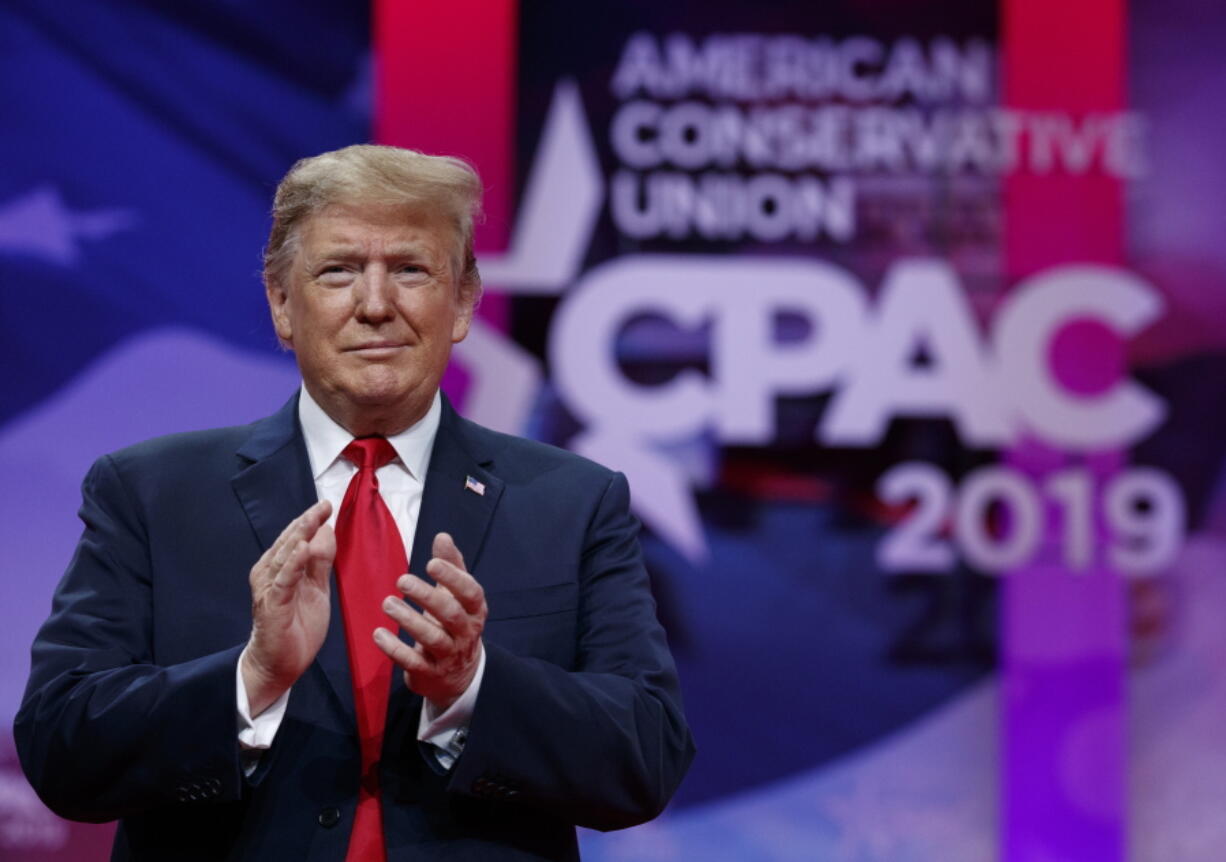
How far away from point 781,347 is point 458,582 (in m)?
2.52

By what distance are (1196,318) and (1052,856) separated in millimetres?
1528

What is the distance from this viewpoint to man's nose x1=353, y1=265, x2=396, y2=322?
5.59 feet

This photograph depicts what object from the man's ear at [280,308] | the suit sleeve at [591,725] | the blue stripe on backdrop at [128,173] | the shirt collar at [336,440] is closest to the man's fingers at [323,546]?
the suit sleeve at [591,725]

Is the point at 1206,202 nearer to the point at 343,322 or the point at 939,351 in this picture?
the point at 939,351

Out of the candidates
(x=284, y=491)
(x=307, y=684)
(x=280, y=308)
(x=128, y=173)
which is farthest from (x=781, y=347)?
(x=307, y=684)

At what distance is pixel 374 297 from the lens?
170 cm

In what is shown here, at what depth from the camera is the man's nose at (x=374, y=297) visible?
1.70 meters

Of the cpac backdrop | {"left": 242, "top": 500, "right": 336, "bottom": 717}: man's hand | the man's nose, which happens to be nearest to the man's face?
the man's nose

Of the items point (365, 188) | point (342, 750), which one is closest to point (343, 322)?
point (365, 188)

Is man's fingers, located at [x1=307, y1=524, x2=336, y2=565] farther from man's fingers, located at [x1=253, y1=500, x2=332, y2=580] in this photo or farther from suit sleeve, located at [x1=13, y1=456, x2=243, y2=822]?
suit sleeve, located at [x1=13, y1=456, x2=243, y2=822]

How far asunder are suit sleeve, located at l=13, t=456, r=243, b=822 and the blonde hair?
0.50 metres

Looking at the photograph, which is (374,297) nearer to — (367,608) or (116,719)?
(367,608)

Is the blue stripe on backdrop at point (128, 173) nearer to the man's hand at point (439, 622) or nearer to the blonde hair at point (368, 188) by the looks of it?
the blonde hair at point (368, 188)

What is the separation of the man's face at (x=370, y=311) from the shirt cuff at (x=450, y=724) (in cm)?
38
